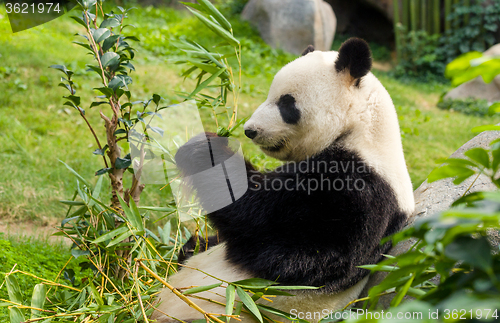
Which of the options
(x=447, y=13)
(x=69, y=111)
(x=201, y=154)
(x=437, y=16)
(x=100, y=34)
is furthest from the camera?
(x=437, y=16)

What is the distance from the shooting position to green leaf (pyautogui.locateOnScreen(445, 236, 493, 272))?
601 mm

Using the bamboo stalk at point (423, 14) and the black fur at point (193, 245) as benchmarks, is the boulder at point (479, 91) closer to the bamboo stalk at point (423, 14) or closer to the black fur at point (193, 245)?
the bamboo stalk at point (423, 14)

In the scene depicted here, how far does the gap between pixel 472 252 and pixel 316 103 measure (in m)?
1.56


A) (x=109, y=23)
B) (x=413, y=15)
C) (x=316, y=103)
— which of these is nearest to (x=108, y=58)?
(x=109, y=23)

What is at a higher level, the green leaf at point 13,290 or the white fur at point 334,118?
the white fur at point 334,118

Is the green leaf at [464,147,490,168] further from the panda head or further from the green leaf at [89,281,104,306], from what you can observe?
the green leaf at [89,281,104,306]

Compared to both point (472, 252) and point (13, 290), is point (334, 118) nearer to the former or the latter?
point (472, 252)

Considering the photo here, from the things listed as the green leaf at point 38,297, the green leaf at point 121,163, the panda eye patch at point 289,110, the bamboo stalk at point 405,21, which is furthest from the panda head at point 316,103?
the bamboo stalk at point 405,21

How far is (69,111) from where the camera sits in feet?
17.3

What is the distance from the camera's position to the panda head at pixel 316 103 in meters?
2.07

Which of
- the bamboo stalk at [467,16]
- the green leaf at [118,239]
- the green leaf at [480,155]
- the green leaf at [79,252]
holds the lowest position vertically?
the green leaf at [79,252]

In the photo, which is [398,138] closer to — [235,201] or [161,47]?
[235,201]

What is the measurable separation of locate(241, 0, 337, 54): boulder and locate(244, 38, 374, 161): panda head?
8096 mm

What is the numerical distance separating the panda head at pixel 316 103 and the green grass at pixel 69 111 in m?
1.40
